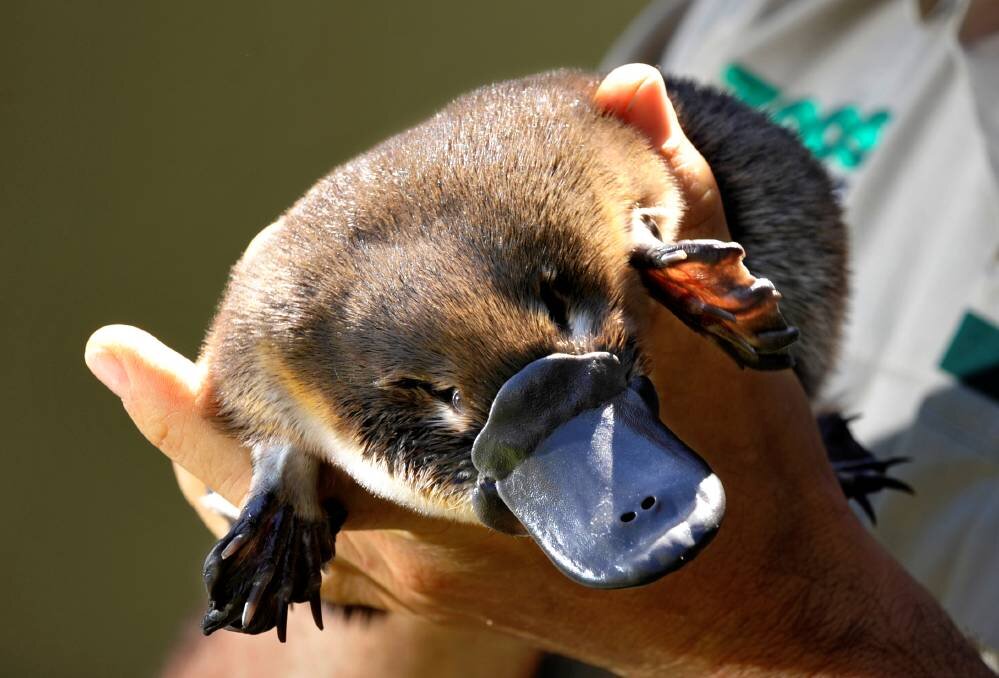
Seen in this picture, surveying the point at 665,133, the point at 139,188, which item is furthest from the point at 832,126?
the point at 139,188

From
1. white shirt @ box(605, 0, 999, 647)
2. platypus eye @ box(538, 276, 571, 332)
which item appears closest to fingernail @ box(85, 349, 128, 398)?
platypus eye @ box(538, 276, 571, 332)

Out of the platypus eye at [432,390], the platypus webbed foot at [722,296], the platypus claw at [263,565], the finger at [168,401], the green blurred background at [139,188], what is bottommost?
the green blurred background at [139,188]

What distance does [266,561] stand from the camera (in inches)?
40.7

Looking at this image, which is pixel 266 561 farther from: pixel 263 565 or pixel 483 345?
pixel 483 345

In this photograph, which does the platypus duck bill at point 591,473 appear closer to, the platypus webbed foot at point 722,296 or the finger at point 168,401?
the platypus webbed foot at point 722,296

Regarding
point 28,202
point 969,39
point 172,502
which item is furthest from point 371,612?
point 172,502

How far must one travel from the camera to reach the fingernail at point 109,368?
1.08 meters

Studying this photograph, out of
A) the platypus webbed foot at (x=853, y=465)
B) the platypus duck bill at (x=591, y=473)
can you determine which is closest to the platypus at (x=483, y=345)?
the platypus duck bill at (x=591, y=473)

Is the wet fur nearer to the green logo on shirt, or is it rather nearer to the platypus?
the platypus

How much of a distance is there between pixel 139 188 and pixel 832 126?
186 centimetres

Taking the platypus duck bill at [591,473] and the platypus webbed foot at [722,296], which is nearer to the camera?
the platypus duck bill at [591,473]

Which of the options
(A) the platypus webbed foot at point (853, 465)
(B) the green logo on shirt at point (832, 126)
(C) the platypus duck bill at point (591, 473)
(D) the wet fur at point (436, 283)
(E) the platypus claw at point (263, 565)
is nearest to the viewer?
(C) the platypus duck bill at point (591, 473)

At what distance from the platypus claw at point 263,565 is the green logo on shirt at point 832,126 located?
3.93 feet

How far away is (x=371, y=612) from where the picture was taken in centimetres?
144
